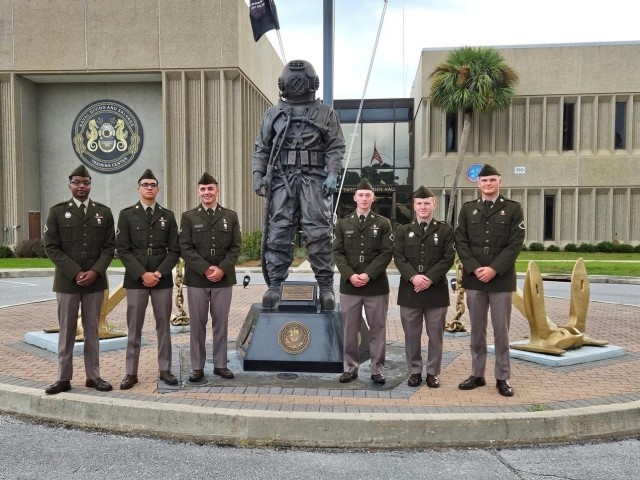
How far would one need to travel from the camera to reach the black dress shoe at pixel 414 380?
5.71 meters

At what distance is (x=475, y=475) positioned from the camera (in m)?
3.92

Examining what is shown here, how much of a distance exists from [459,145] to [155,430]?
2874 centimetres

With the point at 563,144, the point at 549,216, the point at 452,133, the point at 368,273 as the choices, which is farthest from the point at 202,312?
the point at 563,144

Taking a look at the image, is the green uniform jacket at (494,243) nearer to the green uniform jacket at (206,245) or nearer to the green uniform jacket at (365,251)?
the green uniform jacket at (365,251)

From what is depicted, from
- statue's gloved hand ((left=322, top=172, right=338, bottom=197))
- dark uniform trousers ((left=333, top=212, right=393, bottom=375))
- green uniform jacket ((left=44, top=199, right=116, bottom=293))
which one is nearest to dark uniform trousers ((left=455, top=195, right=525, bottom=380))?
dark uniform trousers ((left=333, top=212, right=393, bottom=375))

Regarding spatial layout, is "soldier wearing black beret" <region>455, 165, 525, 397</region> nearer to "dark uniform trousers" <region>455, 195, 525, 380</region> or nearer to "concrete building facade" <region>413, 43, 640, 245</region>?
"dark uniform trousers" <region>455, 195, 525, 380</region>

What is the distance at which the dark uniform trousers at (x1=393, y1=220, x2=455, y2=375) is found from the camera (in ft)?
18.3

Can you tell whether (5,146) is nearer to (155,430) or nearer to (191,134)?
(191,134)

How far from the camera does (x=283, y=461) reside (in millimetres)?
4148

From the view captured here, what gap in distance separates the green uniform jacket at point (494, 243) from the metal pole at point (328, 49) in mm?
3872

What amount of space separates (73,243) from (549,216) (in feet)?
98.5

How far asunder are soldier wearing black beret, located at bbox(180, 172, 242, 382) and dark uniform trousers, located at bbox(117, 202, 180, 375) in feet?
0.62

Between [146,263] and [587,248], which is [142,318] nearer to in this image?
[146,263]

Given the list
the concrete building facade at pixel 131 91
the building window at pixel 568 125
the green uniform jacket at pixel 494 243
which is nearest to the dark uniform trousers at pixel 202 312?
the green uniform jacket at pixel 494 243
